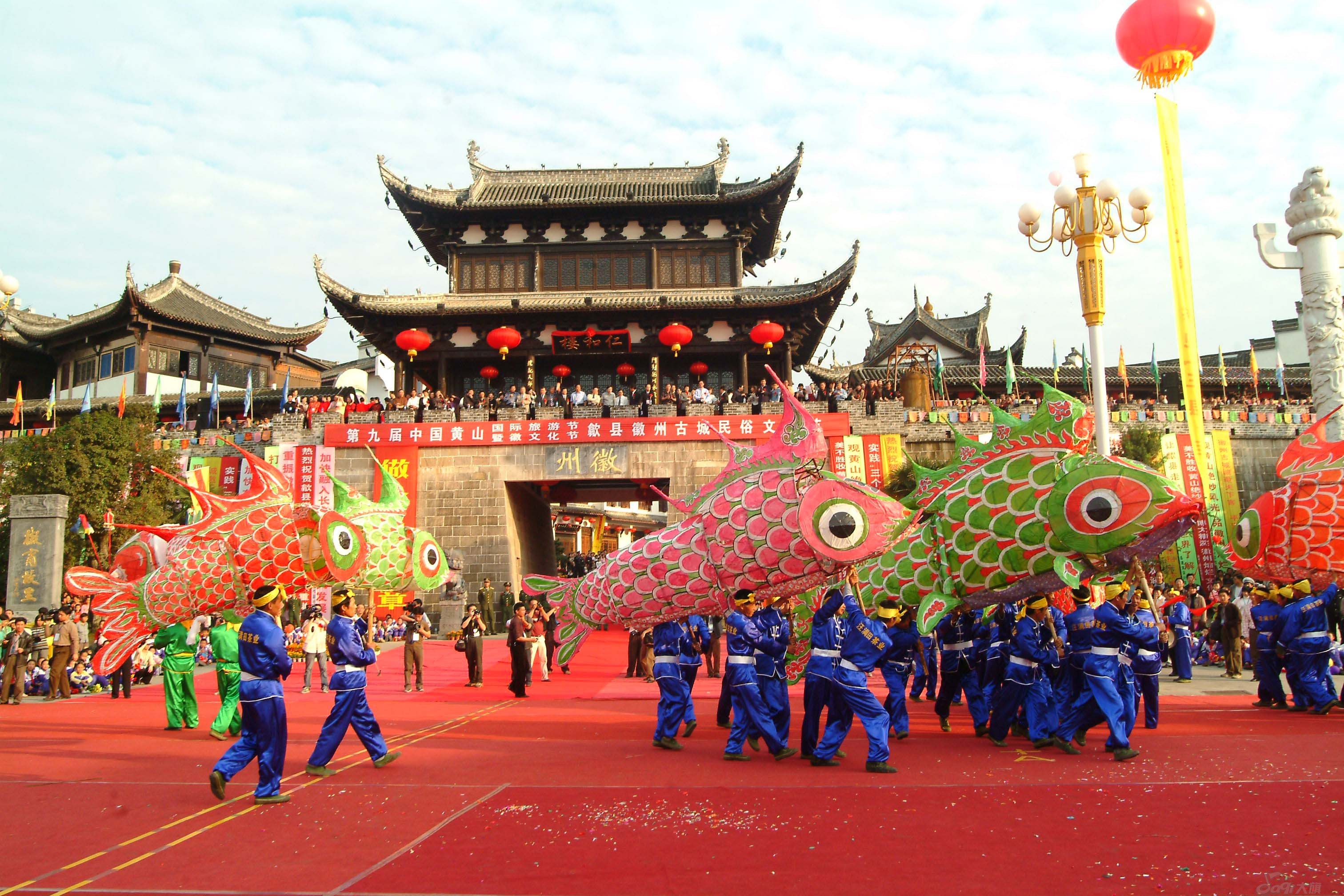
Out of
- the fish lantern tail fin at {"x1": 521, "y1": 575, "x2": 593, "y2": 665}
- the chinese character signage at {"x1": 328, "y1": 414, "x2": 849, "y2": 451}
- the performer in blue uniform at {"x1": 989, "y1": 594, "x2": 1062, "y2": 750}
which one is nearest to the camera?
the performer in blue uniform at {"x1": 989, "y1": 594, "x2": 1062, "y2": 750}

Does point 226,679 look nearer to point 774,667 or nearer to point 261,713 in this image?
point 261,713

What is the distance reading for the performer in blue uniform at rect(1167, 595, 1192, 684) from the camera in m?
10.3

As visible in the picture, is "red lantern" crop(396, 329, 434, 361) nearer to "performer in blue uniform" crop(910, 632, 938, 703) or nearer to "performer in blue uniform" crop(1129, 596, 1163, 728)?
"performer in blue uniform" crop(910, 632, 938, 703)

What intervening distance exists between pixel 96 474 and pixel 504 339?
908 cm

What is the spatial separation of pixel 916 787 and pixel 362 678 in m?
3.68

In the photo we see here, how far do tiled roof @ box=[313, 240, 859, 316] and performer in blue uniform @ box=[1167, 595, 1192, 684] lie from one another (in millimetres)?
12980

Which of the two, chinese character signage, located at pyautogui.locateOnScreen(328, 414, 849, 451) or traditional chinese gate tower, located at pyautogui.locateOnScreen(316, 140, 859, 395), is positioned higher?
traditional chinese gate tower, located at pyautogui.locateOnScreen(316, 140, 859, 395)

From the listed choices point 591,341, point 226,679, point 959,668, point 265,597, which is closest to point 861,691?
point 959,668

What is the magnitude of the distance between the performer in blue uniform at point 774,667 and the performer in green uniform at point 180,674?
5.46 meters

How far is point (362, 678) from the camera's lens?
19.9 ft

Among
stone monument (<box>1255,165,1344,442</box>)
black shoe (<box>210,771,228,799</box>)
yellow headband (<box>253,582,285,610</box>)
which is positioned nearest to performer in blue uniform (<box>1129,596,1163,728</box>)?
yellow headband (<box>253,582,285,610</box>)

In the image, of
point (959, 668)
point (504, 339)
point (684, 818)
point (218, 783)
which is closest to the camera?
point (684, 818)

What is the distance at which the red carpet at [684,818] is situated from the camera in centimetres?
368

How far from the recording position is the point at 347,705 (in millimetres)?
5965
